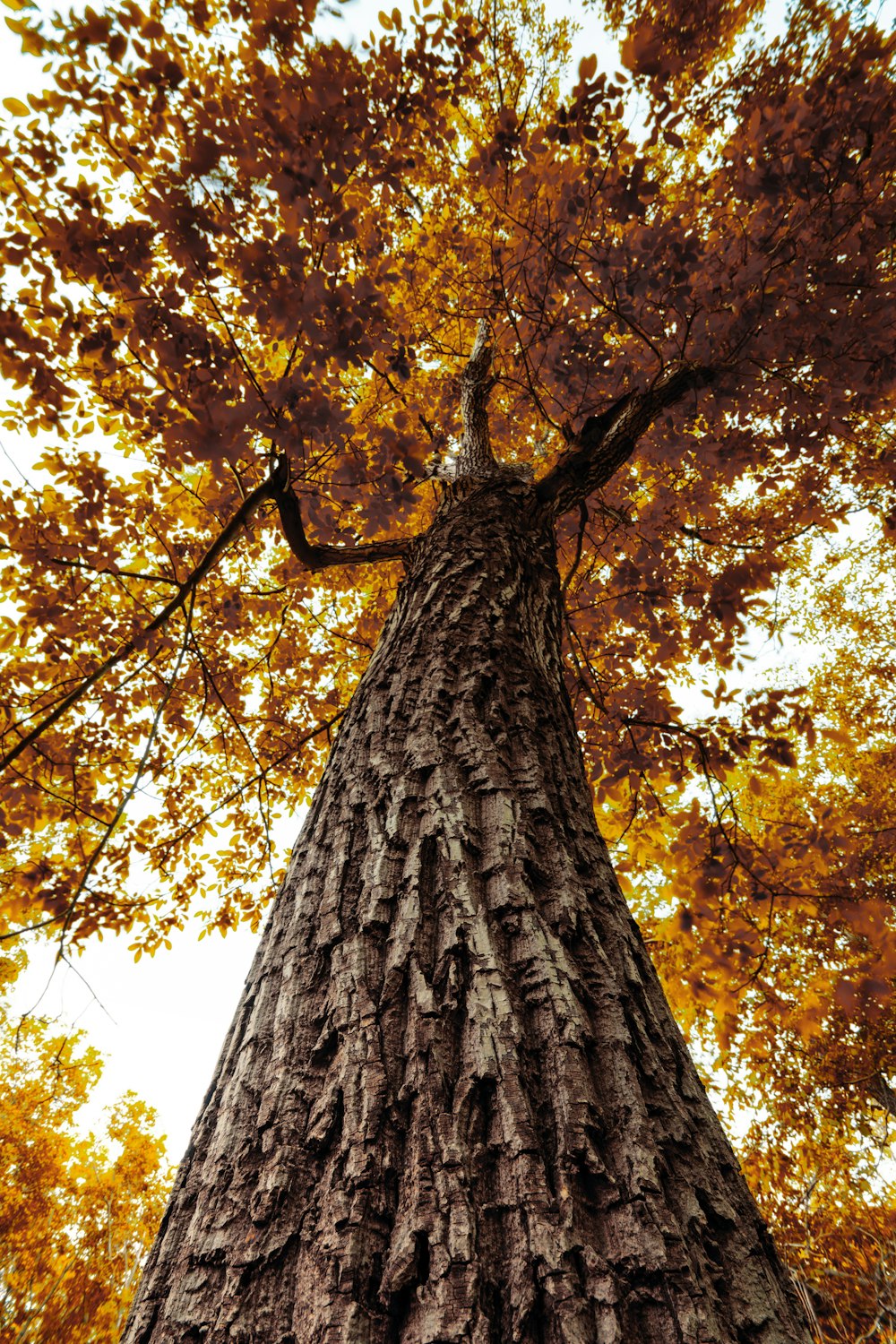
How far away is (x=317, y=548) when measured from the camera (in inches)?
120

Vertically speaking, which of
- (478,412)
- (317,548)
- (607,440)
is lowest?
(317,548)

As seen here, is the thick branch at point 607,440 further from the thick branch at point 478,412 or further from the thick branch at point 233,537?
the thick branch at point 233,537

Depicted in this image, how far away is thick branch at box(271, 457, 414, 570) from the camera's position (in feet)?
8.79

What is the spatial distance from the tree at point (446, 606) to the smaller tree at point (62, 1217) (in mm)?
11393

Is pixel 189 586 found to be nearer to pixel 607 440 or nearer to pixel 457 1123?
pixel 607 440

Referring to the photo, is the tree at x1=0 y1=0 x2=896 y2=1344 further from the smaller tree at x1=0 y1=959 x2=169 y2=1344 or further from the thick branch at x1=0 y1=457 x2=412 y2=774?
the smaller tree at x1=0 y1=959 x2=169 y2=1344

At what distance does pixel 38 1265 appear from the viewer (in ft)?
43.0

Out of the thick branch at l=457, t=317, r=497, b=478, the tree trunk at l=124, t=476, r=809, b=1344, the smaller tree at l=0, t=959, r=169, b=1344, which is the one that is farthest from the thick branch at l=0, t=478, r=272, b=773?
the smaller tree at l=0, t=959, r=169, b=1344

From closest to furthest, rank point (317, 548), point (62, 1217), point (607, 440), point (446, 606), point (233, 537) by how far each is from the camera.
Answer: point (446, 606) < point (233, 537) < point (317, 548) < point (607, 440) < point (62, 1217)

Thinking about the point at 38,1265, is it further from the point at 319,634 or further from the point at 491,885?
the point at 491,885

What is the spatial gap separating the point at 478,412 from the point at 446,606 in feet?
9.88

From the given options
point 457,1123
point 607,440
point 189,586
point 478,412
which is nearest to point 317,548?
point 189,586

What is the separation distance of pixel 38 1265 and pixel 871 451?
852 inches

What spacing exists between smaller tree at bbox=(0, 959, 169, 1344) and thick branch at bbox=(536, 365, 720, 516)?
1298 cm
